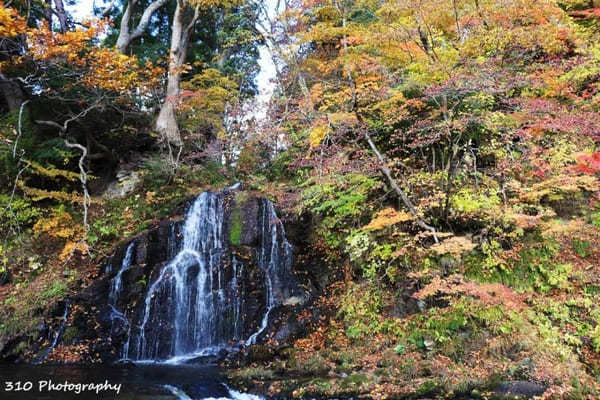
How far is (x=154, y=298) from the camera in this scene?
8797 mm

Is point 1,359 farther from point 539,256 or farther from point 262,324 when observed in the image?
point 539,256

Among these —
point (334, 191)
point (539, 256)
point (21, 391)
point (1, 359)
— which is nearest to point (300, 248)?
point (334, 191)

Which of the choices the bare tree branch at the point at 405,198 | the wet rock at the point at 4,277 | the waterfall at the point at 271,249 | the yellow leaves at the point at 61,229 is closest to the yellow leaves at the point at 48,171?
the yellow leaves at the point at 61,229

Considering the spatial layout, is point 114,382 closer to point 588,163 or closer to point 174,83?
point 588,163

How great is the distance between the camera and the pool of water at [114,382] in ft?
17.8

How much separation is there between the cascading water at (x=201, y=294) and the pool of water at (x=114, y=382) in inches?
33.4

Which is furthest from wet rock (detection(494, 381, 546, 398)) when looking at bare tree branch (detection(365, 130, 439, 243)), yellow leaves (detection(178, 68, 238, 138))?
yellow leaves (detection(178, 68, 238, 138))

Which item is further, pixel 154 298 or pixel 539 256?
pixel 154 298

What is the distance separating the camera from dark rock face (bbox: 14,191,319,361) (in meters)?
8.18

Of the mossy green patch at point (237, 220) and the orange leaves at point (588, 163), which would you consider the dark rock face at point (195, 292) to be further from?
the orange leaves at point (588, 163)

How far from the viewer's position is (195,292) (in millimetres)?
8852

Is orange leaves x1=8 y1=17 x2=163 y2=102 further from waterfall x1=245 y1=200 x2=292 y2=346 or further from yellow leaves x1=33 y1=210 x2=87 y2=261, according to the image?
waterfall x1=245 y1=200 x2=292 y2=346

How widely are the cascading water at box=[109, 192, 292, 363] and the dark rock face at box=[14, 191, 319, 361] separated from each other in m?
0.02

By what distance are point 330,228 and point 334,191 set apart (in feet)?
3.27
